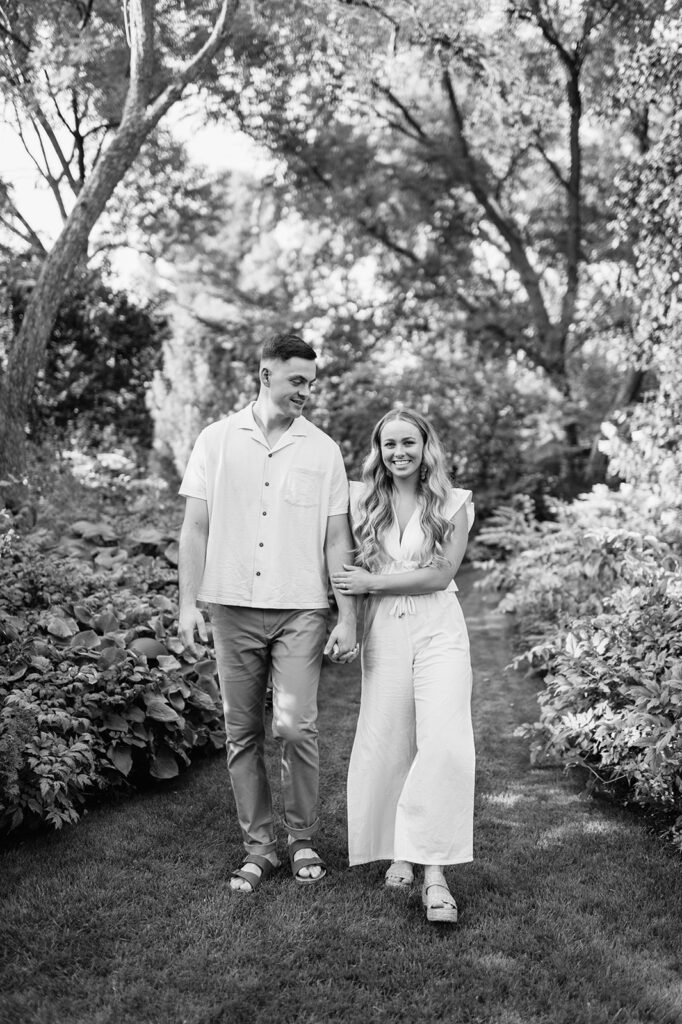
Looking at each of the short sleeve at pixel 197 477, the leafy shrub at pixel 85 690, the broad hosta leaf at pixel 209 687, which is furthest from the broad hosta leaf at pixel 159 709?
the short sleeve at pixel 197 477

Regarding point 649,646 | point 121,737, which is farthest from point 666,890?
point 121,737

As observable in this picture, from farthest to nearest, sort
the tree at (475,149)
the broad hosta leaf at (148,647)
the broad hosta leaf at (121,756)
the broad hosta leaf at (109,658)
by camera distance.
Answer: the tree at (475,149) → the broad hosta leaf at (148,647) → the broad hosta leaf at (109,658) → the broad hosta leaf at (121,756)

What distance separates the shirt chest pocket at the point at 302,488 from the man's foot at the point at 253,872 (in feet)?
4.16

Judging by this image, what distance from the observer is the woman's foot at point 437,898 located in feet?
9.12

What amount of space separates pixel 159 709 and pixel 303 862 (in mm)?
1129

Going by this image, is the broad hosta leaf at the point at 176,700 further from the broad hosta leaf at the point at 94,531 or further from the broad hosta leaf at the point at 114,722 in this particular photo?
the broad hosta leaf at the point at 94,531

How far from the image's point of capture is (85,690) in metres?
3.87

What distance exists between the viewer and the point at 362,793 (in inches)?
122

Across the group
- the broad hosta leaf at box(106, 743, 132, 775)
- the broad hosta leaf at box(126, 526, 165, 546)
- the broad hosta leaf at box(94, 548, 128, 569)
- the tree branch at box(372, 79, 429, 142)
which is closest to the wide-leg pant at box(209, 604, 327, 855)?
the broad hosta leaf at box(106, 743, 132, 775)

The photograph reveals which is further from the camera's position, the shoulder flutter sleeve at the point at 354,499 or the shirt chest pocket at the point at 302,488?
the shoulder flutter sleeve at the point at 354,499

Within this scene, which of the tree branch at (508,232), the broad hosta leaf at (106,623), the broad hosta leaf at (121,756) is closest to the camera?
the broad hosta leaf at (121,756)

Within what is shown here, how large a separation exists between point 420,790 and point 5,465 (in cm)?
532

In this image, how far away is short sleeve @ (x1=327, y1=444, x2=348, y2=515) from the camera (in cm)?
319

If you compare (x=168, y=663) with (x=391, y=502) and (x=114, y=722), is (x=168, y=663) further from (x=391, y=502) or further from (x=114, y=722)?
(x=391, y=502)
